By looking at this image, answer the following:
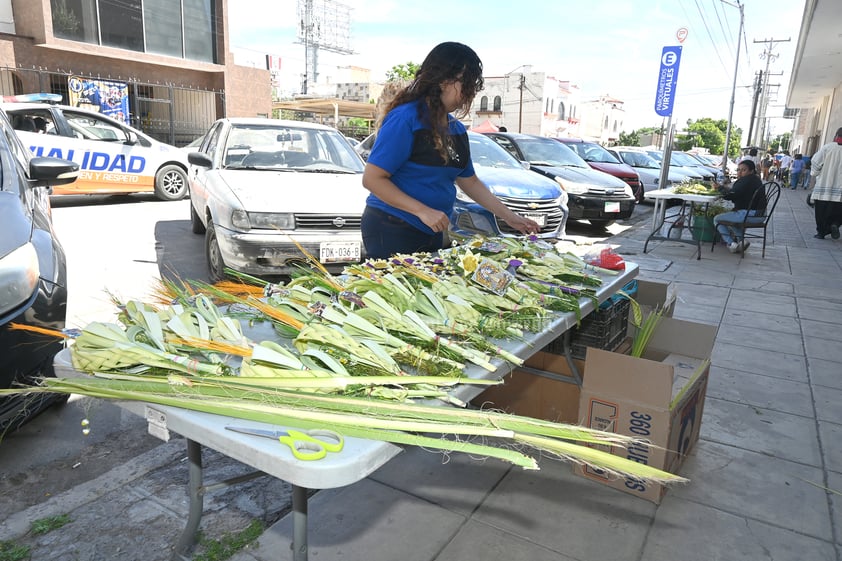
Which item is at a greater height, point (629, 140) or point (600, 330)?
point (629, 140)

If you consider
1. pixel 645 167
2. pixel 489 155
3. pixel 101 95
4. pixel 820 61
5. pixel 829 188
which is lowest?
pixel 829 188

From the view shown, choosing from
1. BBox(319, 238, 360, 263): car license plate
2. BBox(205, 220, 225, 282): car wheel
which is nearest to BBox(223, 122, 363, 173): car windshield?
BBox(205, 220, 225, 282): car wheel

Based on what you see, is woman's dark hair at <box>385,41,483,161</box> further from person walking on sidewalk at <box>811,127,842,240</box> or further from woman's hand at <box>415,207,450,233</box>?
person walking on sidewalk at <box>811,127,842,240</box>

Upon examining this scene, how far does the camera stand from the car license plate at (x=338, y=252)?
486 cm

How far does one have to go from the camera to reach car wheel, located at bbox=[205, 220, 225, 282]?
539 cm

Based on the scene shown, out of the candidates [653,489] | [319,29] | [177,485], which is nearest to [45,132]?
[177,485]

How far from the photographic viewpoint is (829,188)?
9.90 metres

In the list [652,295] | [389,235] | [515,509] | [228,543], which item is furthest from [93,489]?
[652,295]

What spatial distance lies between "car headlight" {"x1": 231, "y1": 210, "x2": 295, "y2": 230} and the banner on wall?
55.0 feet

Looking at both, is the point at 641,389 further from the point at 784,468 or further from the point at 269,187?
the point at 269,187

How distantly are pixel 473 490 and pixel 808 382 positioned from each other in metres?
2.91

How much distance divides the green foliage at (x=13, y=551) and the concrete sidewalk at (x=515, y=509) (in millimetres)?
40

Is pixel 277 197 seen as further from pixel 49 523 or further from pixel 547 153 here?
pixel 547 153

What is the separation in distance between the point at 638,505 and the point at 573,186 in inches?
319
